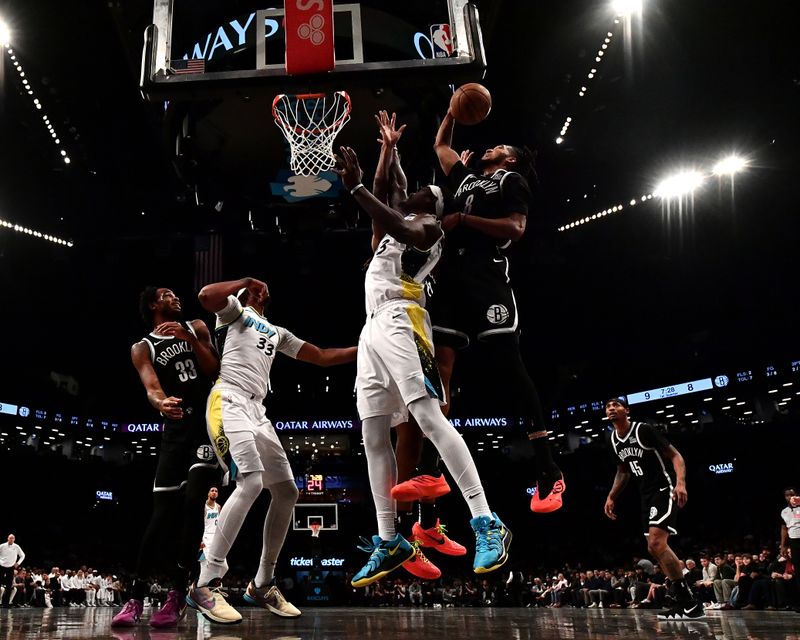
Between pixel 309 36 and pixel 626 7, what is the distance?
737 centimetres

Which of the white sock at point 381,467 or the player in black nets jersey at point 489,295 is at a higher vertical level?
the player in black nets jersey at point 489,295

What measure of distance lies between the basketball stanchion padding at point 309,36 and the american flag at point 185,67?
73 centimetres

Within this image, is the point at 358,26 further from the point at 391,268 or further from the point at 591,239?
the point at 591,239

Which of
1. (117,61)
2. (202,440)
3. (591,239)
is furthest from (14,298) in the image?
(202,440)

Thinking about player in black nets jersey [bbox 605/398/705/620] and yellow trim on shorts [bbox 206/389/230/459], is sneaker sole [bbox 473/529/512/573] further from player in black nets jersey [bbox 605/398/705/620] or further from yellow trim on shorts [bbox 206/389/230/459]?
player in black nets jersey [bbox 605/398/705/620]

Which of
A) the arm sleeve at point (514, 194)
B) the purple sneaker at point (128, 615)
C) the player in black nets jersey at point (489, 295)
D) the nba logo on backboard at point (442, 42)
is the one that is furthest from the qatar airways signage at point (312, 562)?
the arm sleeve at point (514, 194)

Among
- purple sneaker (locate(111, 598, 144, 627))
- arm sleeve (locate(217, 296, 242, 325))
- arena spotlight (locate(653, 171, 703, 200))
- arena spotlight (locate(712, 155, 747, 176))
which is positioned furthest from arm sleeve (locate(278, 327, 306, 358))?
arena spotlight (locate(653, 171, 703, 200))

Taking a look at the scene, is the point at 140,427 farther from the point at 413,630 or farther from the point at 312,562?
the point at 413,630

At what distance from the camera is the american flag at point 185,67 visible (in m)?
5.72

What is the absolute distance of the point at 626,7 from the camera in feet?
36.9

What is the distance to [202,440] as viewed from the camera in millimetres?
5566

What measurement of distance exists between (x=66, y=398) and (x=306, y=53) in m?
24.9

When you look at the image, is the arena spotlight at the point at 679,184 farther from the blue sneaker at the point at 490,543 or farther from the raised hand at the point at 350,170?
the blue sneaker at the point at 490,543

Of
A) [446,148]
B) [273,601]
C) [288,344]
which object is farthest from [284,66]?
[273,601]
